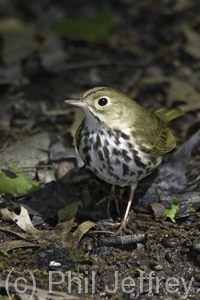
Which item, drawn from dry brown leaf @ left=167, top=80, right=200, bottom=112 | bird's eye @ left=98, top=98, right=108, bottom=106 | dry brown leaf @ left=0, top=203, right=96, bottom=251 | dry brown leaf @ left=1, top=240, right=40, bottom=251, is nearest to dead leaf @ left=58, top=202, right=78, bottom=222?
dry brown leaf @ left=0, top=203, right=96, bottom=251

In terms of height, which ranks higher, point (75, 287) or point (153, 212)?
point (153, 212)

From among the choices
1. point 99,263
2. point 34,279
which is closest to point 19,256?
point 34,279

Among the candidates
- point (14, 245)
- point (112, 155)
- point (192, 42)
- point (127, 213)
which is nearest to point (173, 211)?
point (127, 213)

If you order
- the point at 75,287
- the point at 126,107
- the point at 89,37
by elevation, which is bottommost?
the point at 75,287

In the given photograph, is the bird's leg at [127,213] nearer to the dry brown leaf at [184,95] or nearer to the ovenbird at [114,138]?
the ovenbird at [114,138]

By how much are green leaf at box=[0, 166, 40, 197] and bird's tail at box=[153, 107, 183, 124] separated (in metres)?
1.60

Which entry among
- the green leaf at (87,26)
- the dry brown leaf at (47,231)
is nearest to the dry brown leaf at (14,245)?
the dry brown leaf at (47,231)

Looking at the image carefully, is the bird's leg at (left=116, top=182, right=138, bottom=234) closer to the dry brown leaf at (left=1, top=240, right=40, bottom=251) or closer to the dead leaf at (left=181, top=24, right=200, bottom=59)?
the dry brown leaf at (left=1, top=240, right=40, bottom=251)

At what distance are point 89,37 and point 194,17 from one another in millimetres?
1779

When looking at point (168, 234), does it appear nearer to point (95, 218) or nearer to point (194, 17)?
point (95, 218)

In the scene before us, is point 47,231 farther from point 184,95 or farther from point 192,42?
point 192,42

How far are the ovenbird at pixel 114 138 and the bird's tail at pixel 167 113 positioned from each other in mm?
1018

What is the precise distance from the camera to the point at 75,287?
461 cm

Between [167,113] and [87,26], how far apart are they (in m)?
3.52
